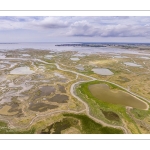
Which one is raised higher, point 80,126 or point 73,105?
point 73,105

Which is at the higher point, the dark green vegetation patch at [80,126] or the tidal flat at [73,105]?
the tidal flat at [73,105]

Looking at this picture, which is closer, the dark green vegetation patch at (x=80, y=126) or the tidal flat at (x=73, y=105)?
the dark green vegetation patch at (x=80, y=126)

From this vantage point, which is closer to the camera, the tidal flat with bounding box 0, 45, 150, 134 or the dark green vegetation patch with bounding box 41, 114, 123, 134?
the dark green vegetation patch with bounding box 41, 114, 123, 134

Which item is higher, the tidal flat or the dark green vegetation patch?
the tidal flat

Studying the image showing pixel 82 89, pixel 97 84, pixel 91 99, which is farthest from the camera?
pixel 97 84

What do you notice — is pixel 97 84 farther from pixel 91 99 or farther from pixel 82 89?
pixel 91 99

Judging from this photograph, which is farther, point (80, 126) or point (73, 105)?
point (73, 105)

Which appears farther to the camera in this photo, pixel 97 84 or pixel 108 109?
pixel 97 84
